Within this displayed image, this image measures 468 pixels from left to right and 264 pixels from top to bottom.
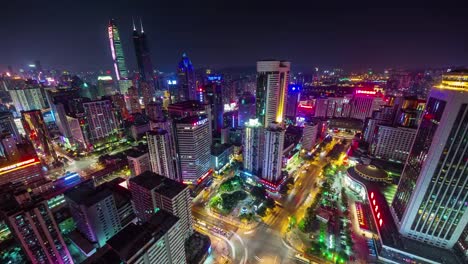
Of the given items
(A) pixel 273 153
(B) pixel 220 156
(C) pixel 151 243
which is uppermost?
(C) pixel 151 243

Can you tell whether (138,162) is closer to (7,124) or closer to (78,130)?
(78,130)

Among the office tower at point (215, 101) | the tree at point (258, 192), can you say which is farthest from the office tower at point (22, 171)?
the office tower at point (215, 101)

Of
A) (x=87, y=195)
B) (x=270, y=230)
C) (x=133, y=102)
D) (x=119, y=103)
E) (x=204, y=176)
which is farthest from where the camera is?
(x=133, y=102)

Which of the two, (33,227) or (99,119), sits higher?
(99,119)

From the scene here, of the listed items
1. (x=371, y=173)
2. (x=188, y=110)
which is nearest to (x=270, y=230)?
(x=371, y=173)

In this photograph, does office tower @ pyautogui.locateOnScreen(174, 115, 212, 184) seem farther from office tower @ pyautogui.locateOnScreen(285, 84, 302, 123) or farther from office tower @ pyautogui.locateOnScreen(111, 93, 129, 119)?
office tower @ pyautogui.locateOnScreen(111, 93, 129, 119)

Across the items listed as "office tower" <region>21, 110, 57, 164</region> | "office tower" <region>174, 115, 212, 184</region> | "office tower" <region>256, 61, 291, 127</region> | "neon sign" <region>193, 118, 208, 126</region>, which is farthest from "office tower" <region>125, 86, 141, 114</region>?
"office tower" <region>256, 61, 291, 127</region>

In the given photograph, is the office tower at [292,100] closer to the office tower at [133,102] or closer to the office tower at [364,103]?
the office tower at [364,103]
